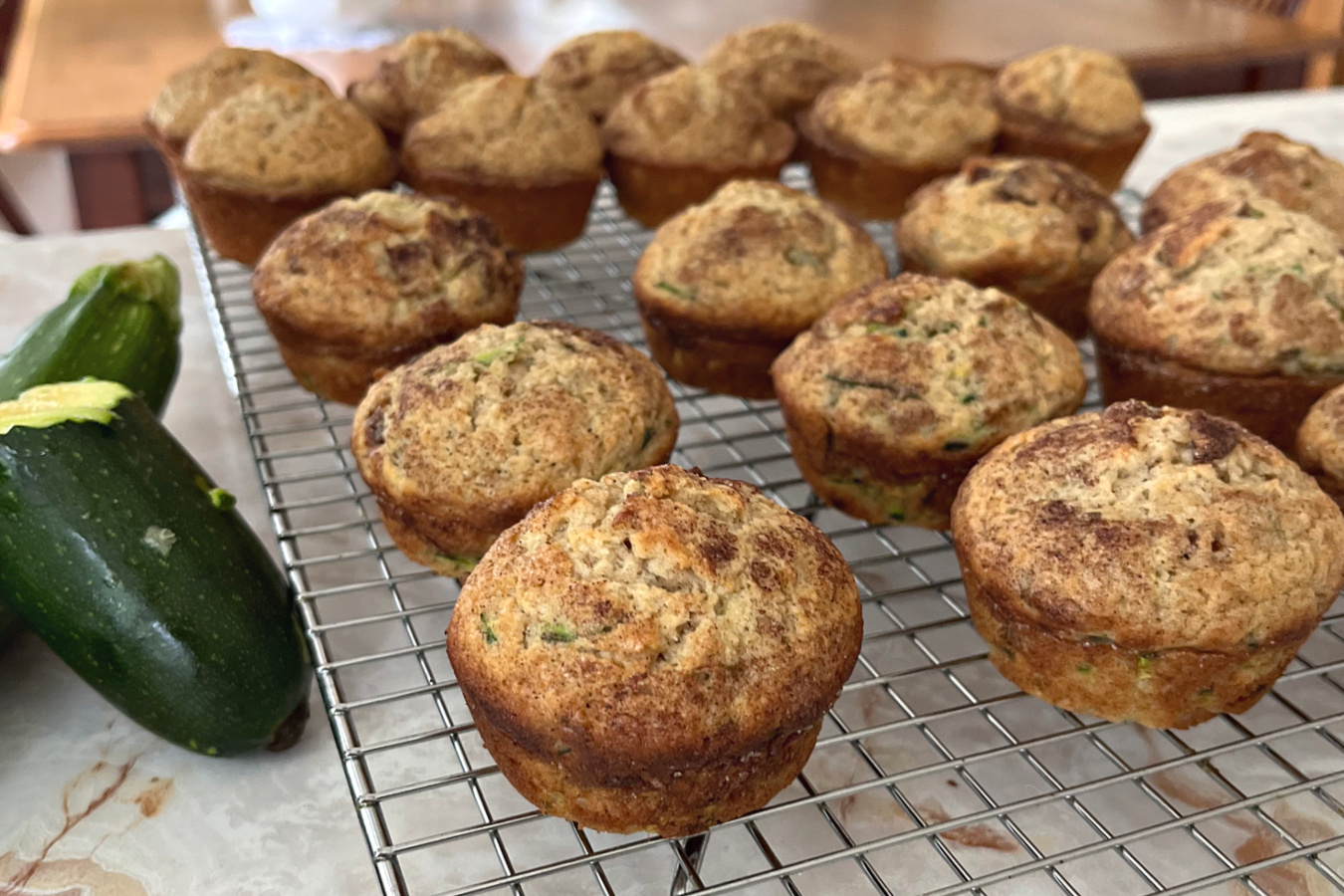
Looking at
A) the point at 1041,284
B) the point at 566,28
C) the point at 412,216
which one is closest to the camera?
the point at 412,216

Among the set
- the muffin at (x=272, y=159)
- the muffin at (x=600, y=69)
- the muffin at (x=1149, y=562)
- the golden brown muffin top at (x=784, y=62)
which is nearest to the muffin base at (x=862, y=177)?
the golden brown muffin top at (x=784, y=62)

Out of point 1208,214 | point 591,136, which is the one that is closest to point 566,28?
point 591,136

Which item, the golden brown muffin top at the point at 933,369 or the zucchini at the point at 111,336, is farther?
the zucchini at the point at 111,336

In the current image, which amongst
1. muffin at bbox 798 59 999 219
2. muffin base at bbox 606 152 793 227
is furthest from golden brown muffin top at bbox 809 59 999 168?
muffin base at bbox 606 152 793 227

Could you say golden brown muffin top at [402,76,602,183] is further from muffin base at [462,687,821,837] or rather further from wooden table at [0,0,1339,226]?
wooden table at [0,0,1339,226]

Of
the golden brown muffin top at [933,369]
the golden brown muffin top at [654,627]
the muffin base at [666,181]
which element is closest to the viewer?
the golden brown muffin top at [654,627]

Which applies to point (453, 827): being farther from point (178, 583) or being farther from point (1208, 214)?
point (1208, 214)

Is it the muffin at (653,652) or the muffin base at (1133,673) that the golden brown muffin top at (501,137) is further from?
the muffin base at (1133,673)

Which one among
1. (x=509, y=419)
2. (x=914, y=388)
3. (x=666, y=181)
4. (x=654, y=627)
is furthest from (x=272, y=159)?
(x=654, y=627)

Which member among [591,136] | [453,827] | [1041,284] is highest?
[591,136]
